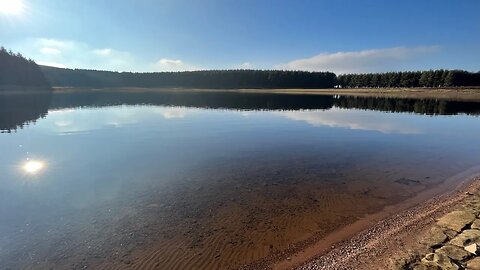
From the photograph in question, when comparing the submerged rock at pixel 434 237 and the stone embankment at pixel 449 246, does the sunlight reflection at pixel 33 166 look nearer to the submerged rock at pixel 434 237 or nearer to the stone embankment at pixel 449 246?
the stone embankment at pixel 449 246

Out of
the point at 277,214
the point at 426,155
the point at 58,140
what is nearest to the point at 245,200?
the point at 277,214

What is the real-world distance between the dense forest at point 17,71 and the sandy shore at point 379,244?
178170 millimetres

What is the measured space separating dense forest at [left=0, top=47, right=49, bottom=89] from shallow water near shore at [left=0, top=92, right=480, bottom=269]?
146m

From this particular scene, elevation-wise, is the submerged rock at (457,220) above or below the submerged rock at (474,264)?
below

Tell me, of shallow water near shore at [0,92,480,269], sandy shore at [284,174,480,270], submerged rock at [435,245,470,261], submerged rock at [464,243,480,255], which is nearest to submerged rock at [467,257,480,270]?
submerged rock at [435,245,470,261]

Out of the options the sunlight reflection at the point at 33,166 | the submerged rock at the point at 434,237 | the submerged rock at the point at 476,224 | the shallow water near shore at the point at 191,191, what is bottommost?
the shallow water near shore at the point at 191,191

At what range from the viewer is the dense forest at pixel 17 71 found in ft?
488

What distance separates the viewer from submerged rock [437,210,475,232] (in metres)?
12.3

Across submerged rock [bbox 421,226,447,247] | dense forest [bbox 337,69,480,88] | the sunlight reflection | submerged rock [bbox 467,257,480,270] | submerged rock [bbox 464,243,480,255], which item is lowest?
the sunlight reflection

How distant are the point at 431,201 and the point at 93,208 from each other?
1809cm

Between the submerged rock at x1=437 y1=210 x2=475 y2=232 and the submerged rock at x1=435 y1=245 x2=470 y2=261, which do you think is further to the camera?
the submerged rock at x1=437 y1=210 x2=475 y2=232

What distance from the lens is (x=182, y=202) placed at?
1617 cm

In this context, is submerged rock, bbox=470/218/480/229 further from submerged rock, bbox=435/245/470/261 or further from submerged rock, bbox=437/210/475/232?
submerged rock, bbox=435/245/470/261

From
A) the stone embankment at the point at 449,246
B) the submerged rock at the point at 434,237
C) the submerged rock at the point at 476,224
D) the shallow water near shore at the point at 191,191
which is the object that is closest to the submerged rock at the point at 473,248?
the stone embankment at the point at 449,246
